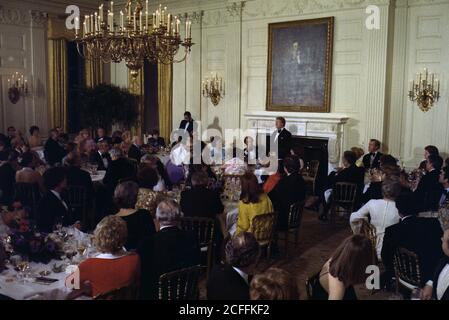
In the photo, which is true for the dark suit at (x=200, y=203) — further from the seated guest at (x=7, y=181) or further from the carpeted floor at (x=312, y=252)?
the seated guest at (x=7, y=181)

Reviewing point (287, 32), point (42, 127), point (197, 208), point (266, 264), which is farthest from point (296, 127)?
point (42, 127)

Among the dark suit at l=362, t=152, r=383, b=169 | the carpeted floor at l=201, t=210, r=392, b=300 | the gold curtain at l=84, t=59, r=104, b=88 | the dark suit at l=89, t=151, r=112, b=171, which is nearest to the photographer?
the carpeted floor at l=201, t=210, r=392, b=300

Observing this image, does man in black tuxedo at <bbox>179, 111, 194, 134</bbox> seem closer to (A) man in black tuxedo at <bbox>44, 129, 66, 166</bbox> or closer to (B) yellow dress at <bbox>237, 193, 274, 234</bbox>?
(A) man in black tuxedo at <bbox>44, 129, 66, 166</bbox>

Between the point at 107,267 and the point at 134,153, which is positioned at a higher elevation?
the point at 134,153

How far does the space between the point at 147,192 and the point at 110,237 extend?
2170mm

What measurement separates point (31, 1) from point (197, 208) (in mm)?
10480

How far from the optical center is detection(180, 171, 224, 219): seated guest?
543 cm

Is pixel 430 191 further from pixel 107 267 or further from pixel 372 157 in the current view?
pixel 107 267

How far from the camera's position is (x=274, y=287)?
2.54 meters

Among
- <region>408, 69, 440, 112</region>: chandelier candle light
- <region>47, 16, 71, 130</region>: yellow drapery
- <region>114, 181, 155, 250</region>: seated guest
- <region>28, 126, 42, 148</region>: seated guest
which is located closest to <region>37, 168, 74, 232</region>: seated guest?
<region>114, 181, 155, 250</region>: seated guest

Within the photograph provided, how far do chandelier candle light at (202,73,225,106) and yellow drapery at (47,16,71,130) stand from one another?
4282mm

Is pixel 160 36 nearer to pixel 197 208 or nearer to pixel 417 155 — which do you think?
pixel 197 208

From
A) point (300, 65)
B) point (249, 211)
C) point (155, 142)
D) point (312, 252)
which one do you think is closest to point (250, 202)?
Result: point (249, 211)

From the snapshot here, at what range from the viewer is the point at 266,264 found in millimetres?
6336
